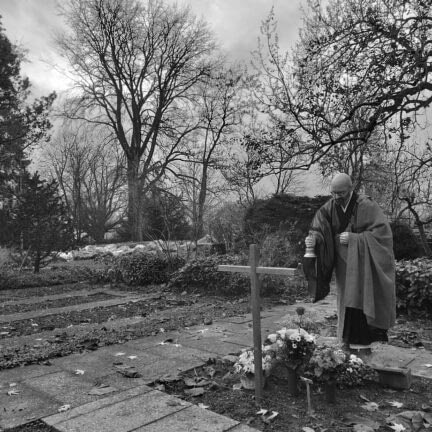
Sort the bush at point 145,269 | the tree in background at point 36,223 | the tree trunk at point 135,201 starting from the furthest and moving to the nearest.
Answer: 1. the tree trunk at point 135,201
2. the tree in background at point 36,223
3. the bush at point 145,269

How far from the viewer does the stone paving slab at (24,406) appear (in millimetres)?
3143

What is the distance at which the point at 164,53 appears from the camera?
101ft

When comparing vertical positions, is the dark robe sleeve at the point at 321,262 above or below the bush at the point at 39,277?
above

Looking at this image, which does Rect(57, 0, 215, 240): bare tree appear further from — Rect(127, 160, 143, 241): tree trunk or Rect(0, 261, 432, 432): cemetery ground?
Rect(0, 261, 432, 432): cemetery ground

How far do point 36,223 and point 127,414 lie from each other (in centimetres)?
1212

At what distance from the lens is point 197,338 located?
5.55 meters

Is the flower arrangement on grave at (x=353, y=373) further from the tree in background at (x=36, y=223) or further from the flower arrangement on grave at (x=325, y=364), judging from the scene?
the tree in background at (x=36, y=223)

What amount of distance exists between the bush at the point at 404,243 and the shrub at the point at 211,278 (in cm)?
551

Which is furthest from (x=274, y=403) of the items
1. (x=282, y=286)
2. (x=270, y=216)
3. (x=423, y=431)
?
(x=270, y=216)

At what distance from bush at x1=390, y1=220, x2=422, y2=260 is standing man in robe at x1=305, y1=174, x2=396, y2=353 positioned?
9.87 metres

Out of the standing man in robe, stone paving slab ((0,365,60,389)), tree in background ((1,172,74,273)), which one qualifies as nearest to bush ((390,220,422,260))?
the standing man in robe

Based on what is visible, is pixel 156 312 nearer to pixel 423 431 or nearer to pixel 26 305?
pixel 26 305

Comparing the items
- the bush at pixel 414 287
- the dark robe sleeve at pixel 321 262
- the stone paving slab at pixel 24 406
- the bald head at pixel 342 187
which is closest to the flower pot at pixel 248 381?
the dark robe sleeve at pixel 321 262

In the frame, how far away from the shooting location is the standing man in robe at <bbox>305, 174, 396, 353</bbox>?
4125 millimetres
